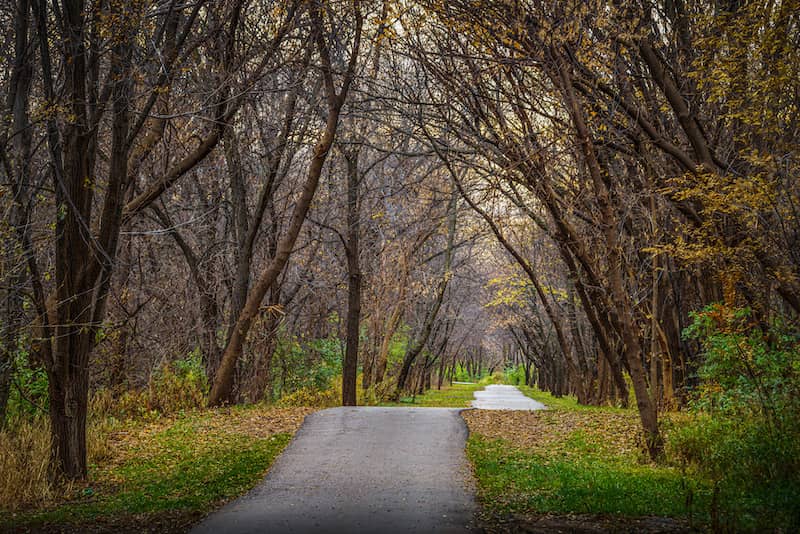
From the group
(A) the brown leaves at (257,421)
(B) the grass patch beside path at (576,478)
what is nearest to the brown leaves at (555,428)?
(B) the grass patch beside path at (576,478)

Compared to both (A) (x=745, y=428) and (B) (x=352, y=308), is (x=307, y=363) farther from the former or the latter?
Answer: (A) (x=745, y=428)

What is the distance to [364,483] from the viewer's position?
9.06 meters

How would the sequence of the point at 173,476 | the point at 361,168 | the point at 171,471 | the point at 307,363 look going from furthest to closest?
the point at 361,168, the point at 307,363, the point at 171,471, the point at 173,476

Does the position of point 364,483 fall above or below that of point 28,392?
below

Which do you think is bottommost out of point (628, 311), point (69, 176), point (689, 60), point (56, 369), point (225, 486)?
point (225, 486)

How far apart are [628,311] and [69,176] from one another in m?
7.55

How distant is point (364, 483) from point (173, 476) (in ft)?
7.98

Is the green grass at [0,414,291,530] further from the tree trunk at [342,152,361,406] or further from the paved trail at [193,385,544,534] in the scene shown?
the tree trunk at [342,152,361,406]

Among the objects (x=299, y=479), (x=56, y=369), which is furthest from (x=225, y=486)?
(x=56, y=369)

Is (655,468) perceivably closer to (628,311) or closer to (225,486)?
(628,311)

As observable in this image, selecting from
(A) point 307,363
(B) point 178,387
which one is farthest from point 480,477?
(A) point 307,363

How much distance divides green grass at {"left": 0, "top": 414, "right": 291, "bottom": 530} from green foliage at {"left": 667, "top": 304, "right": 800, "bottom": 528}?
5439 millimetres

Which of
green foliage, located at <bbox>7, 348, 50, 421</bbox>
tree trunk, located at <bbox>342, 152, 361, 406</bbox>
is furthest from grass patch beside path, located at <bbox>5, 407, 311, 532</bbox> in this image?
tree trunk, located at <bbox>342, 152, 361, 406</bbox>

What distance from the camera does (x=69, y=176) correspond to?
8.98m
